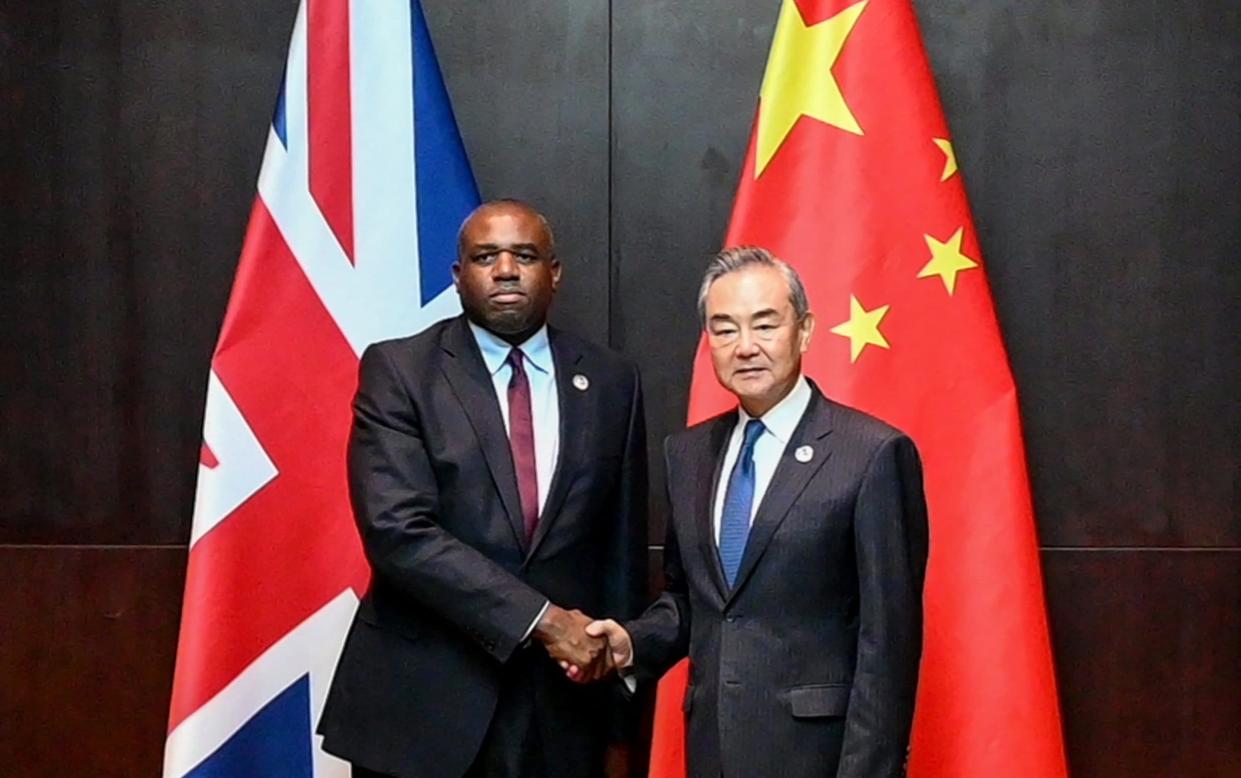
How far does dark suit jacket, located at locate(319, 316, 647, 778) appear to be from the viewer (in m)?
2.01

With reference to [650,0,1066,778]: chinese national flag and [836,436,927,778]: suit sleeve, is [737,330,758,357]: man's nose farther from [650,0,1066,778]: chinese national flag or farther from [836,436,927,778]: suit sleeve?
[650,0,1066,778]: chinese national flag

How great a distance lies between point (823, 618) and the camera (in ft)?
5.82

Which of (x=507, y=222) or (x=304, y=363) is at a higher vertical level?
(x=507, y=222)

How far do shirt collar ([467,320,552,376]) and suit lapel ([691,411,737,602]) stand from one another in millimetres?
378

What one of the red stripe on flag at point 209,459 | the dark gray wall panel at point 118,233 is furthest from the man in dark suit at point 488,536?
the dark gray wall panel at point 118,233

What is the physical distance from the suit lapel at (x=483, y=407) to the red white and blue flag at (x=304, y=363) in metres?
0.44

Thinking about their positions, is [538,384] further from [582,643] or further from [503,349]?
[582,643]

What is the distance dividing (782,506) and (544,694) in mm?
558

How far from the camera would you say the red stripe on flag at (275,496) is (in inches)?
100.0

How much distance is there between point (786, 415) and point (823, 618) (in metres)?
0.27

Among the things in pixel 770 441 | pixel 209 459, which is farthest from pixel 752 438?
pixel 209 459

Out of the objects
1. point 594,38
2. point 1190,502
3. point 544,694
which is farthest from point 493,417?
point 1190,502

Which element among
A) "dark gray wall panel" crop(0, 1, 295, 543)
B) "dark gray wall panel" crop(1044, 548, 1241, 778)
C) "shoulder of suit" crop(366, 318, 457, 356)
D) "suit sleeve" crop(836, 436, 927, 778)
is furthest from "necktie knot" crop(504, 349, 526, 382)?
"dark gray wall panel" crop(1044, 548, 1241, 778)

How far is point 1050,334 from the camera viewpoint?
9.40 ft
